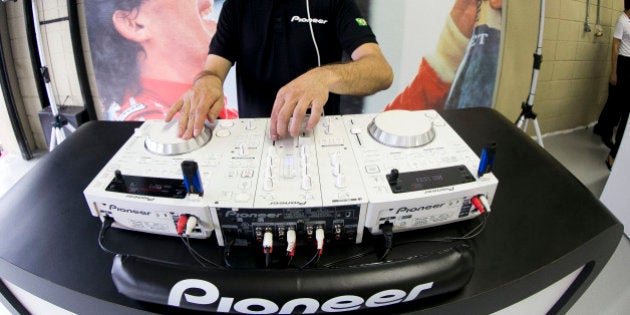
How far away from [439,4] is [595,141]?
4.84ft

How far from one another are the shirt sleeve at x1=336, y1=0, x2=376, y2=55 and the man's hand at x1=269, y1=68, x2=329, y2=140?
42cm

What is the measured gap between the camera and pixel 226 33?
1146 mm

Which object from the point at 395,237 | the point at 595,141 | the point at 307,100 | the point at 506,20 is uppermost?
the point at 506,20

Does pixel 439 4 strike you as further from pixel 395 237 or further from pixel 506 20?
pixel 395 237

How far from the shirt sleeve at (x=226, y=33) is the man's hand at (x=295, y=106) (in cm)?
55

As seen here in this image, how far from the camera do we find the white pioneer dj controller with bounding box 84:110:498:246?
1.77ft

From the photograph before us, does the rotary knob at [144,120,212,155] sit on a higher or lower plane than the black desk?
higher

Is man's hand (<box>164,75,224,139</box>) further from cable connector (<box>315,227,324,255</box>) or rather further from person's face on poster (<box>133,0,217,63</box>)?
person's face on poster (<box>133,0,217,63</box>)

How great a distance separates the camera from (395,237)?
622 millimetres

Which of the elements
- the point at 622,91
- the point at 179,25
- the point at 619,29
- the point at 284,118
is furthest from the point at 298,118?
the point at 622,91

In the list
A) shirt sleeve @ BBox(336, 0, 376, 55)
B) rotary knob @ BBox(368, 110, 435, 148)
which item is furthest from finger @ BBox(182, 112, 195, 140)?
shirt sleeve @ BBox(336, 0, 376, 55)

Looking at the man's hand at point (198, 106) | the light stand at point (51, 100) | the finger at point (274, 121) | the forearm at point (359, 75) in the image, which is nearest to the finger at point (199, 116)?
the man's hand at point (198, 106)

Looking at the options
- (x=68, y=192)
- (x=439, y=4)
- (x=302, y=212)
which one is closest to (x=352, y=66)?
(x=302, y=212)

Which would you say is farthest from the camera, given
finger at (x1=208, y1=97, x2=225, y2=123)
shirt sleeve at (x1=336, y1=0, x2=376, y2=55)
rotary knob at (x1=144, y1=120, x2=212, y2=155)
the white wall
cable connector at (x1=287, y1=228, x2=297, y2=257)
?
the white wall
